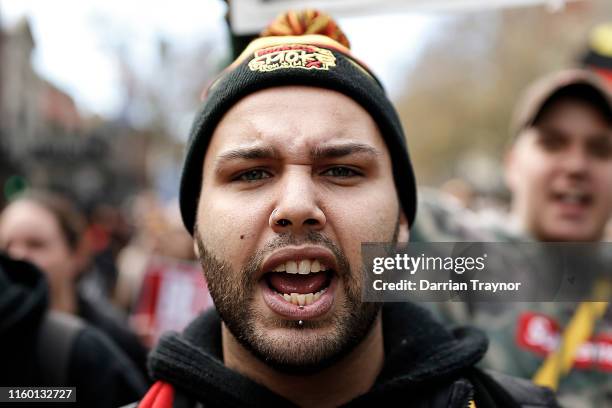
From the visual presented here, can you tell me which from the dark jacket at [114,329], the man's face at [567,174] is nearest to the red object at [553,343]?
the man's face at [567,174]

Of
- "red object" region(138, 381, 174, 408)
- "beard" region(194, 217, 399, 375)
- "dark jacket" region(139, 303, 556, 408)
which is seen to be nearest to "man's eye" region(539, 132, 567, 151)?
"dark jacket" region(139, 303, 556, 408)

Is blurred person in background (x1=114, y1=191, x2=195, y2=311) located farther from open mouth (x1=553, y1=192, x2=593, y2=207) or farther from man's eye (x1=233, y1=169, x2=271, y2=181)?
man's eye (x1=233, y1=169, x2=271, y2=181)

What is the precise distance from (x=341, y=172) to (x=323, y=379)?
67 cm

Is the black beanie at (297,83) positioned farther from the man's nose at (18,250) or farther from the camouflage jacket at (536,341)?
the man's nose at (18,250)

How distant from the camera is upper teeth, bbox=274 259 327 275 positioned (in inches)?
72.0

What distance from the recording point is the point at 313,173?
1958 mm

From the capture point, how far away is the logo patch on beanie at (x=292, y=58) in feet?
6.72

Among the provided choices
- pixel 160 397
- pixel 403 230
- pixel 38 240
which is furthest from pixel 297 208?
pixel 38 240

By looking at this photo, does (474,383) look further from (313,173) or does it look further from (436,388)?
(313,173)

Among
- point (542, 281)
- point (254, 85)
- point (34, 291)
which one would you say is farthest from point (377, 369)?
point (34, 291)

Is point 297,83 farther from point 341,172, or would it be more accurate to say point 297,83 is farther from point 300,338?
point 300,338

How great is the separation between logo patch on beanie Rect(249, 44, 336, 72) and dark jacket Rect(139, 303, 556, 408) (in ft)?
3.08

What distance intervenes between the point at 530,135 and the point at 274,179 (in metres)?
2.14

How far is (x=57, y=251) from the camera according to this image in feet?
13.9
